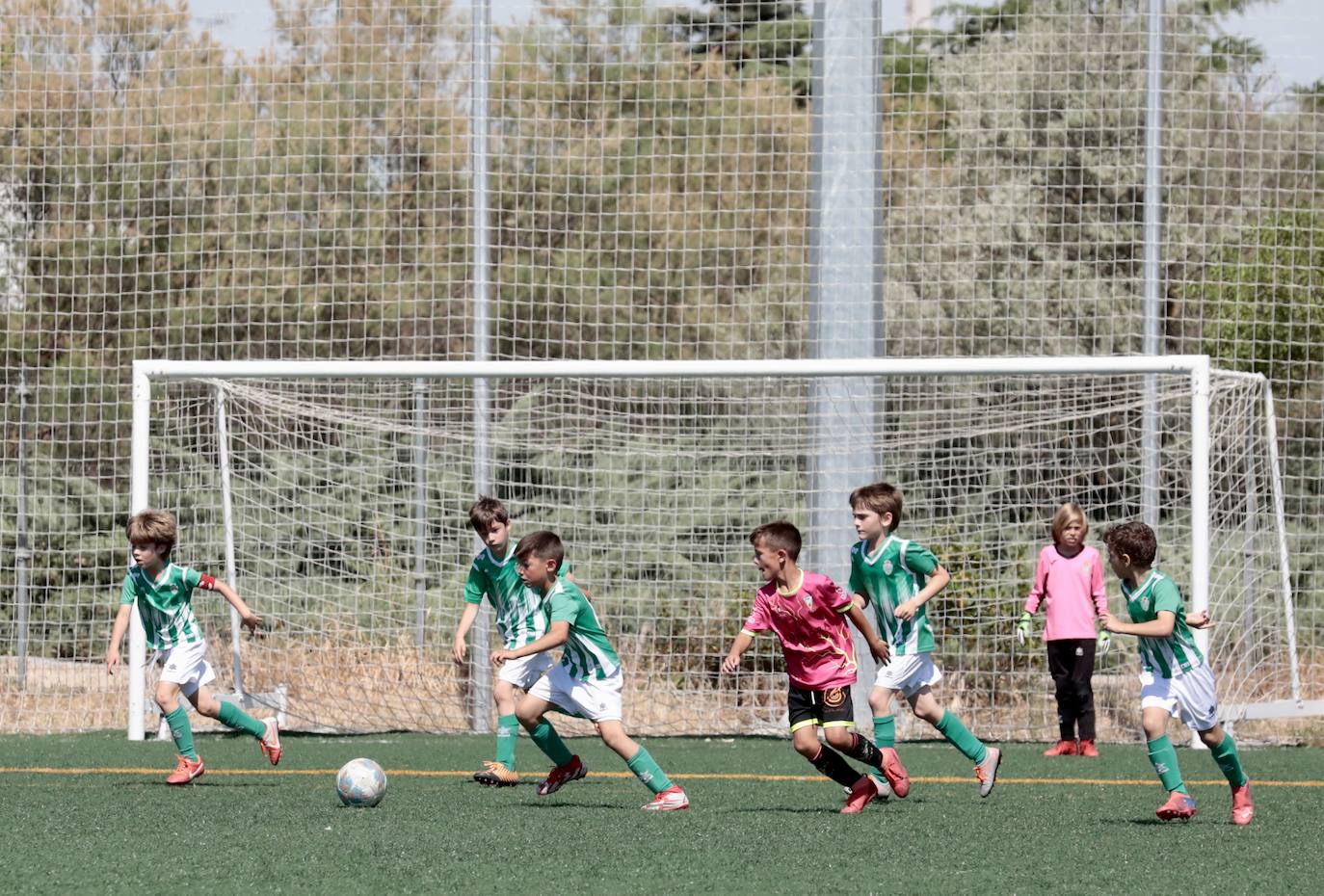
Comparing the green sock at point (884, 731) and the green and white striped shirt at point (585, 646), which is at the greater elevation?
the green and white striped shirt at point (585, 646)

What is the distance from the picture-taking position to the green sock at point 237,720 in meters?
7.95

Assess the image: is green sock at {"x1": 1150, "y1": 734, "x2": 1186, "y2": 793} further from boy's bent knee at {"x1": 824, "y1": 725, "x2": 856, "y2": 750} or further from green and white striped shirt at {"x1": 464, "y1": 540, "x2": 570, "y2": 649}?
green and white striped shirt at {"x1": 464, "y1": 540, "x2": 570, "y2": 649}

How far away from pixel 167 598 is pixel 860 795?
343 centimetres

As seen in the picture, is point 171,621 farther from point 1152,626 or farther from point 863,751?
point 1152,626

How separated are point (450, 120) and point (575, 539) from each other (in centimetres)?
507

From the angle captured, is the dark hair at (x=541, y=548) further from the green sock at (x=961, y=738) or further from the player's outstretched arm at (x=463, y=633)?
the green sock at (x=961, y=738)

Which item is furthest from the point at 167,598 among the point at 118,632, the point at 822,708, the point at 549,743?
the point at 822,708

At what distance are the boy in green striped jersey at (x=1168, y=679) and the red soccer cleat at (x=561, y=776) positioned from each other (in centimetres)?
253

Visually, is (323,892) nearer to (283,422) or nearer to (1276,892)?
(1276,892)

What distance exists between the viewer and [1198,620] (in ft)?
21.1

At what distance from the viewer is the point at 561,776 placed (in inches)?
294

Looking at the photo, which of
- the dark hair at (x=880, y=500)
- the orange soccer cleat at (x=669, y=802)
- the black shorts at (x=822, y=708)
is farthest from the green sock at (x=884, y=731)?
the orange soccer cleat at (x=669, y=802)

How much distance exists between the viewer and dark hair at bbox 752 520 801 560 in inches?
263

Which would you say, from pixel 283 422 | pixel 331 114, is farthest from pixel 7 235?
pixel 283 422
